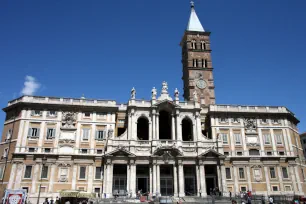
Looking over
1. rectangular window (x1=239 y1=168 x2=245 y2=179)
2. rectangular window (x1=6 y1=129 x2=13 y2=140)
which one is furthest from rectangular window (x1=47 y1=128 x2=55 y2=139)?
rectangular window (x1=239 y1=168 x2=245 y2=179)

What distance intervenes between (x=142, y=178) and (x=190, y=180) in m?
7.38

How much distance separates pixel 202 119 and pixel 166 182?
1345 cm

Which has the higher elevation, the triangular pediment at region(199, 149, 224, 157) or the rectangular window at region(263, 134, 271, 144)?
Answer: the rectangular window at region(263, 134, 271, 144)

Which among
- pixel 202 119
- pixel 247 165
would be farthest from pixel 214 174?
pixel 202 119

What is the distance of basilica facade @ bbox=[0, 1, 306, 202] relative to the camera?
40719 millimetres

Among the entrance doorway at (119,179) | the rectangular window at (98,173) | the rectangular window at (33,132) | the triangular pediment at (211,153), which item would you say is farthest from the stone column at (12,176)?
the triangular pediment at (211,153)

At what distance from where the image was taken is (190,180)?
141 feet

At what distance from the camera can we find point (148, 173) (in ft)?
139

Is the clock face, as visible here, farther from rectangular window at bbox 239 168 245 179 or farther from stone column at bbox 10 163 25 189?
stone column at bbox 10 163 25 189

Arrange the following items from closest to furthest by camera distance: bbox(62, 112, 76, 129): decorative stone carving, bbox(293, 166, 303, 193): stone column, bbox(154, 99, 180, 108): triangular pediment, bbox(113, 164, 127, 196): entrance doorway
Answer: bbox(113, 164, 127, 196): entrance doorway → bbox(62, 112, 76, 129): decorative stone carving → bbox(293, 166, 303, 193): stone column → bbox(154, 99, 180, 108): triangular pediment

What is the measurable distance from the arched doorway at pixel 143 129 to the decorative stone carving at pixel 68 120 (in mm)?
10588

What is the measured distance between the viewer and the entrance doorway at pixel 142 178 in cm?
4159

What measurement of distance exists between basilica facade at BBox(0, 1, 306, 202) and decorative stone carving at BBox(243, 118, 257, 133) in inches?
7.2

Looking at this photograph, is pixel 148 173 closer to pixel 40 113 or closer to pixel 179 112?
pixel 179 112
